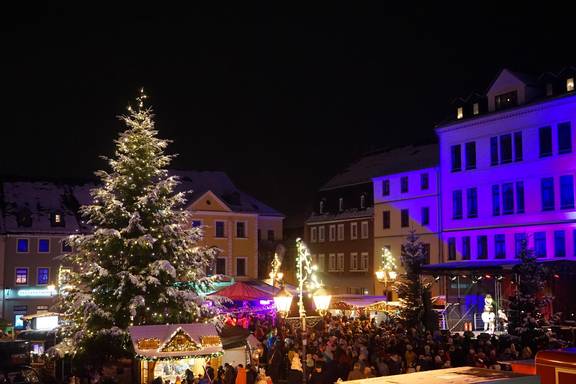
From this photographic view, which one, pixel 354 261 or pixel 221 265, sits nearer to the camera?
pixel 354 261

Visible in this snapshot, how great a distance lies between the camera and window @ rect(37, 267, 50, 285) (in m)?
58.9

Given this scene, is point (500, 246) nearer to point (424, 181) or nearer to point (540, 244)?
point (540, 244)

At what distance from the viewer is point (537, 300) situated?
28812 millimetres

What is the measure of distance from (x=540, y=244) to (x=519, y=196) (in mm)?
3351

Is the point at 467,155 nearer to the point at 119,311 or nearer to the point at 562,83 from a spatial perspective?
the point at 562,83

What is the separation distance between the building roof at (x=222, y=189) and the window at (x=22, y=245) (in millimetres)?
13413

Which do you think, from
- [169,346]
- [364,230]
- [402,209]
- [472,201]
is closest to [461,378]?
[169,346]

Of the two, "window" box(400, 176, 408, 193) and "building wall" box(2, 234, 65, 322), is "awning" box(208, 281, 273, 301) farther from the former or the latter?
"building wall" box(2, 234, 65, 322)

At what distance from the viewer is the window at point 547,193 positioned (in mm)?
44031

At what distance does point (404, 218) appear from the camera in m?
57.3

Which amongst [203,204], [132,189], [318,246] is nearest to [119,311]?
[132,189]

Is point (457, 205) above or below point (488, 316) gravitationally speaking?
above

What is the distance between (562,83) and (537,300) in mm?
18876

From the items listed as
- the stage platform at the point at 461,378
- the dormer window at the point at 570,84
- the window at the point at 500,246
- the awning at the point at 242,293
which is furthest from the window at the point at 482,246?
the stage platform at the point at 461,378
